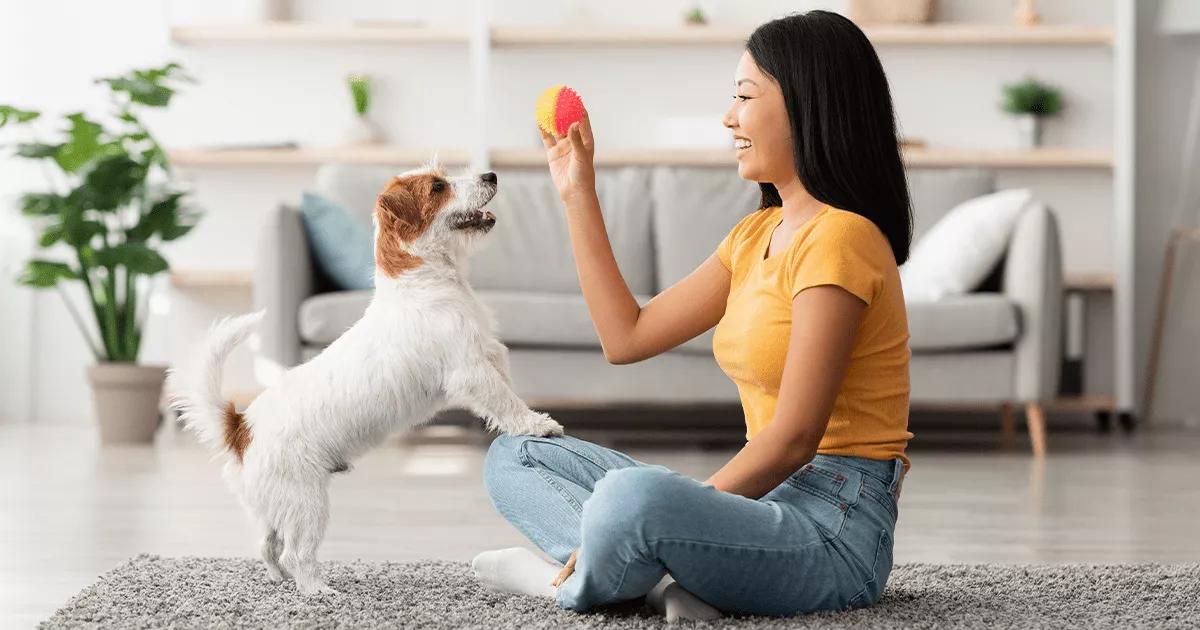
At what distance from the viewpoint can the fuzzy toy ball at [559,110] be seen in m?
1.80

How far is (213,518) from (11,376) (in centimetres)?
278

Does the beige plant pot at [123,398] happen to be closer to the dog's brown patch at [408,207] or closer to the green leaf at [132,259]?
the green leaf at [132,259]

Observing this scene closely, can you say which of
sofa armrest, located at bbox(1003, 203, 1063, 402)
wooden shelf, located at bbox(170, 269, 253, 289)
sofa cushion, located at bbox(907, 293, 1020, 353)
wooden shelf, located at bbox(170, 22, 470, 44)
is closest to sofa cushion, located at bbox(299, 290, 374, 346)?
wooden shelf, located at bbox(170, 269, 253, 289)

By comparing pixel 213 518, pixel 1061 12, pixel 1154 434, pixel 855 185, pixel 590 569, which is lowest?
pixel 1154 434

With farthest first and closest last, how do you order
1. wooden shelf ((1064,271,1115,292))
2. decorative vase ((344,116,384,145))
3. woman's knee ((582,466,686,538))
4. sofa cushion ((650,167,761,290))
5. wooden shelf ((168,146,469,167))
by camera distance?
decorative vase ((344,116,384,145)) → wooden shelf ((168,146,469,167)) → wooden shelf ((1064,271,1115,292)) → sofa cushion ((650,167,761,290)) → woman's knee ((582,466,686,538))

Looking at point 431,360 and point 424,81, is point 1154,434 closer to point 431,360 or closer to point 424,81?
point 424,81

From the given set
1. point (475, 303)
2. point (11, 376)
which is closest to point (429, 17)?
point (11, 376)

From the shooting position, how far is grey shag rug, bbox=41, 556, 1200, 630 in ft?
5.47

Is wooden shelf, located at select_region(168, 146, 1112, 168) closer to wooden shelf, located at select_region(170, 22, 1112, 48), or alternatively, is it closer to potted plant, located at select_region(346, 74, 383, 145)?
potted plant, located at select_region(346, 74, 383, 145)

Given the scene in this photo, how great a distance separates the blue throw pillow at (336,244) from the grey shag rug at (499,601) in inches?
78.4

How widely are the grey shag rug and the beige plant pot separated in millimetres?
2165

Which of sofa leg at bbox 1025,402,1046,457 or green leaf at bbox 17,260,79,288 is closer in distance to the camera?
sofa leg at bbox 1025,402,1046,457

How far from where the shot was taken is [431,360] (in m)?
1.83

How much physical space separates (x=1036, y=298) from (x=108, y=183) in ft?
9.22
